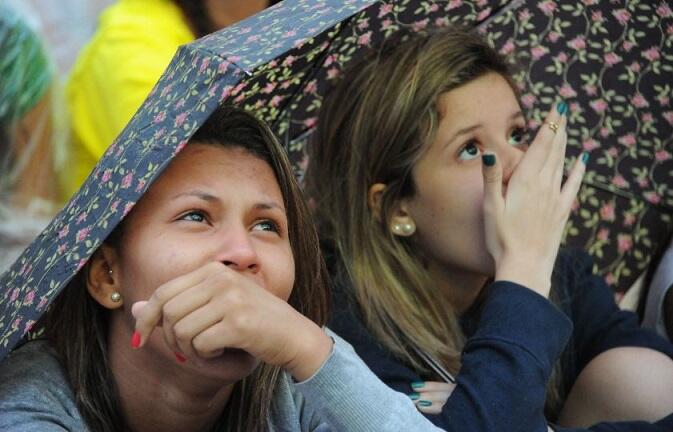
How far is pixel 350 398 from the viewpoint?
2023 mm

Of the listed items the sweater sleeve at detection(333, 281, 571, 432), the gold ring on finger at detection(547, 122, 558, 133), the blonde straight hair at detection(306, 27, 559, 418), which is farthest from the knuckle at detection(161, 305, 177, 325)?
the gold ring on finger at detection(547, 122, 558, 133)

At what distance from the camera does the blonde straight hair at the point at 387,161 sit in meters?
2.92

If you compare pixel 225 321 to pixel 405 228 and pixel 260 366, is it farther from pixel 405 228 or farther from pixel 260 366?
pixel 405 228

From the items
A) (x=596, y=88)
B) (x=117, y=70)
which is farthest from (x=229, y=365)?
(x=596, y=88)

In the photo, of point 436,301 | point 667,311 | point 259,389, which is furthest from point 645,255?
point 259,389

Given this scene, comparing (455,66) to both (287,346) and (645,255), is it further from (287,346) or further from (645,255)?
(287,346)

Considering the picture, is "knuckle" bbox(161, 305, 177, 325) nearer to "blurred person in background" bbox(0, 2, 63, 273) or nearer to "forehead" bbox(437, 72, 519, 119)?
"forehead" bbox(437, 72, 519, 119)

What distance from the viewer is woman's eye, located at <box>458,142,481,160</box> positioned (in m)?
2.94

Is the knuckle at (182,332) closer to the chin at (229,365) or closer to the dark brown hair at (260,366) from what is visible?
the chin at (229,365)

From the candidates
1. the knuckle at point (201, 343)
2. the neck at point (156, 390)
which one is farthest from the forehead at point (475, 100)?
the knuckle at point (201, 343)

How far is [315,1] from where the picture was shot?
7.30ft

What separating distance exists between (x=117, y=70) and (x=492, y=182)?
1.08m

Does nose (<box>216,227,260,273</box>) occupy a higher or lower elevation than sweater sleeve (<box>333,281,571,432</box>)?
higher

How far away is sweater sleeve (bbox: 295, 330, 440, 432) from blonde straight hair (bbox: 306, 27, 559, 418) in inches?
31.1
